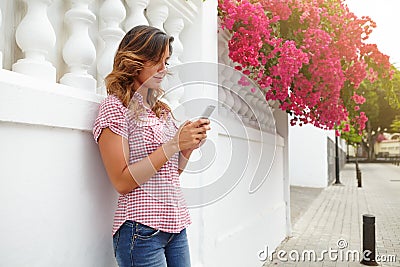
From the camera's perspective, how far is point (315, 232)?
6.52 meters

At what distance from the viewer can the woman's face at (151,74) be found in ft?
5.44

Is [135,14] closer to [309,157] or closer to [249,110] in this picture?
[249,110]

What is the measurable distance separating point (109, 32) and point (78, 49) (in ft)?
1.00

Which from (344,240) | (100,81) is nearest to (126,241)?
(100,81)

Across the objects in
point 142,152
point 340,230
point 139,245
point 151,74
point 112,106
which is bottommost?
point 340,230

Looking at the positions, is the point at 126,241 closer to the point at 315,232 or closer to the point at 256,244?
the point at 256,244

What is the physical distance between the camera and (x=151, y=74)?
1685mm

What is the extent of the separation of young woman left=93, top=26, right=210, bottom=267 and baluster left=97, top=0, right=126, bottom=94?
0.36 m

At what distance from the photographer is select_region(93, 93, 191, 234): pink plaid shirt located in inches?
61.1

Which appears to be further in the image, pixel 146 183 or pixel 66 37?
pixel 66 37

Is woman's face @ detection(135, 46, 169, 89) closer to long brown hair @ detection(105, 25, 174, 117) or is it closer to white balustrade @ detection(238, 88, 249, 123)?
long brown hair @ detection(105, 25, 174, 117)

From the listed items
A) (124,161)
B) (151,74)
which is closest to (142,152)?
(124,161)

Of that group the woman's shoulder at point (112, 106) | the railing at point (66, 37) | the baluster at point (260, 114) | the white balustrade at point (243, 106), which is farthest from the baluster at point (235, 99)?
the woman's shoulder at point (112, 106)

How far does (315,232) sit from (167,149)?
5643mm
